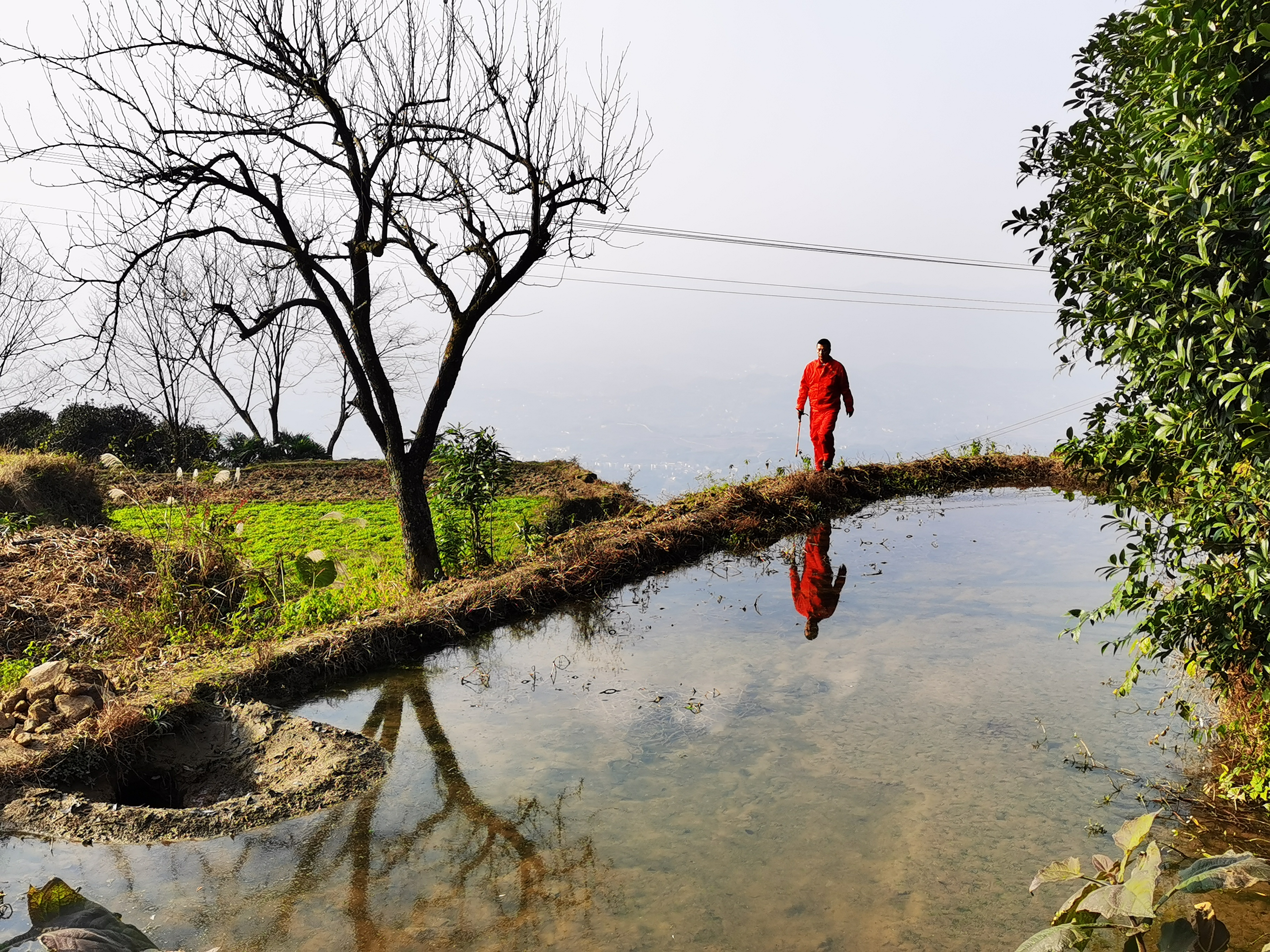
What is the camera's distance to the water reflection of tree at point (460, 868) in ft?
10.9

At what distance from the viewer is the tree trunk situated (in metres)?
8.36

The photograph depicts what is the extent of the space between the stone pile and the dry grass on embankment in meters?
0.12

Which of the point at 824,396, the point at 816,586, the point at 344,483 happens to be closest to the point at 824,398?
the point at 824,396

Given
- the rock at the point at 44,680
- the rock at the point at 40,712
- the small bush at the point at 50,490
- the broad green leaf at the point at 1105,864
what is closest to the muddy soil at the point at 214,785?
the rock at the point at 40,712

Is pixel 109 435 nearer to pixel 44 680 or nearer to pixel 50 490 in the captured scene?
pixel 50 490

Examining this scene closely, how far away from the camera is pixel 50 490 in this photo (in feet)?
37.3

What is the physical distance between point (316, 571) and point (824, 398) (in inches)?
276

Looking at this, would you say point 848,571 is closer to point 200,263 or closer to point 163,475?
point 163,475

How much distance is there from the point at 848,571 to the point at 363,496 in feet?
28.9

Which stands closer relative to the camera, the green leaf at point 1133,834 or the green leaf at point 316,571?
the green leaf at point 1133,834

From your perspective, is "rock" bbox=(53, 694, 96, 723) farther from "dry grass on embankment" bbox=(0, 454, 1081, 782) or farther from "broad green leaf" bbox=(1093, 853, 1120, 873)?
"broad green leaf" bbox=(1093, 853, 1120, 873)

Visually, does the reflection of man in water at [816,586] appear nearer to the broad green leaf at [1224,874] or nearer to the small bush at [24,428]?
the broad green leaf at [1224,874]

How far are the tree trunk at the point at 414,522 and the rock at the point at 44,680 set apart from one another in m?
3.39

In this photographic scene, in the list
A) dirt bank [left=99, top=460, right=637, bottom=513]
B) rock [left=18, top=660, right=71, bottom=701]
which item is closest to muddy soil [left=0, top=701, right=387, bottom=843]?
rock [left=18, top=660, right=71, bottom=701]
